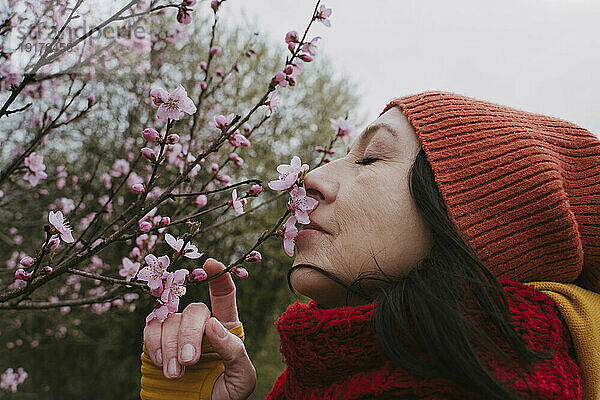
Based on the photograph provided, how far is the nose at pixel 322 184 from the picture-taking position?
1339 millimetres

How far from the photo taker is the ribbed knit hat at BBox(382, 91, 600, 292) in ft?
4.14

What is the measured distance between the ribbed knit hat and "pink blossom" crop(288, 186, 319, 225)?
35 centimetres

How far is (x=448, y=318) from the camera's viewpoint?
104 cm

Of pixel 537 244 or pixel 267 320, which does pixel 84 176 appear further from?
pixel 537 244

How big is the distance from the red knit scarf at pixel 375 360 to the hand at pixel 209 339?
0.66ft

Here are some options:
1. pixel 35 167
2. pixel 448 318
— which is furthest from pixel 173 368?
pixel 35 167

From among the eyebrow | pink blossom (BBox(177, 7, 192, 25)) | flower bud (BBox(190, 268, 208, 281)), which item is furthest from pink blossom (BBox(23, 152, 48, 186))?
the eyebrow

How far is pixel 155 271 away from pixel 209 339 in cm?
24

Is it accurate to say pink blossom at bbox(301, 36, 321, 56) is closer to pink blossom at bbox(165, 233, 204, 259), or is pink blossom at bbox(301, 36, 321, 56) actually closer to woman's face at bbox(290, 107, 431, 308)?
woman's face at bbox(290, 107, 431, 308)

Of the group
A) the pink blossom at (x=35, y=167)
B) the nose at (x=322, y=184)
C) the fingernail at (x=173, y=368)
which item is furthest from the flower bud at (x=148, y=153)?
the pink blossom at (x=35, y=167)

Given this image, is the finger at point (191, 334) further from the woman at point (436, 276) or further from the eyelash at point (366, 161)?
the eyelash at point (366, 161)

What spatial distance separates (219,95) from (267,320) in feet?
11.1

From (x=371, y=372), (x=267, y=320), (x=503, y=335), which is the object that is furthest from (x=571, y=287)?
(x=267, y=320)

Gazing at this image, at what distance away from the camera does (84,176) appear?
5840 mm
